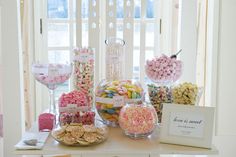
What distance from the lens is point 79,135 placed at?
1.33 m

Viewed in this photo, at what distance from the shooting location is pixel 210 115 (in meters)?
1.33

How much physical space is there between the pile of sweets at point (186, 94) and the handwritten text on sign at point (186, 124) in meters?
0.19

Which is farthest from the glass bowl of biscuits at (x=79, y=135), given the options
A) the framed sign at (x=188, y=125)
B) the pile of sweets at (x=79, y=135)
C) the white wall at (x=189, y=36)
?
the white wall at (x=189, y=36)

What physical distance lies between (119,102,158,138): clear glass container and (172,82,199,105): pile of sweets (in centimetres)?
19

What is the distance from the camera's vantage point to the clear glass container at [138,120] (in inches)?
54.7

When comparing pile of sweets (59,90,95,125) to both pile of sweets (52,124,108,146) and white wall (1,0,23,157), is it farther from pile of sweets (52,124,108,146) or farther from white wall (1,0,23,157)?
white wall (1,0,23,157)

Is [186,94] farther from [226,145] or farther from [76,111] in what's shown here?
[226,145]

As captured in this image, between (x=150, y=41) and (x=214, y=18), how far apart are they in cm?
67

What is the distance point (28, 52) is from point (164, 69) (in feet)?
5.01

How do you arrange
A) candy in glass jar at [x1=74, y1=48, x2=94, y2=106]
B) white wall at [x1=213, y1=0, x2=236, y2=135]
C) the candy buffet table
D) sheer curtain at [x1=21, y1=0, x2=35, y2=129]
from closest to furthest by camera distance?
the candy buffet table < candy in glass jar at [x1=74, y1=48, x2=94, y2=106] < white wall at [x1=213, y1=0, x2=236, y2=135] < sheer curtain at [x1=21, y1=0, x2=35, y2=129]

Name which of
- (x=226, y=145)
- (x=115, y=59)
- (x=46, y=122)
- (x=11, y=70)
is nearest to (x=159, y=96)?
(x=115, y=59)

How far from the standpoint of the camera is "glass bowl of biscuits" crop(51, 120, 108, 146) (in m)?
1.31

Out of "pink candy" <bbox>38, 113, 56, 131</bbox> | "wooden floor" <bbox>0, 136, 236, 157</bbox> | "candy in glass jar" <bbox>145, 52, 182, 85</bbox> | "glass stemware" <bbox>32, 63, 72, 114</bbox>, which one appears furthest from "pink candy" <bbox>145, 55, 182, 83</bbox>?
"wooden floor" <bbox>0, 136, 236, 157</bbox>

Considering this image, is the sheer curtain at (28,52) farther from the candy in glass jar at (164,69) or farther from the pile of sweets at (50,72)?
the candy in glass jar at (164,69)
